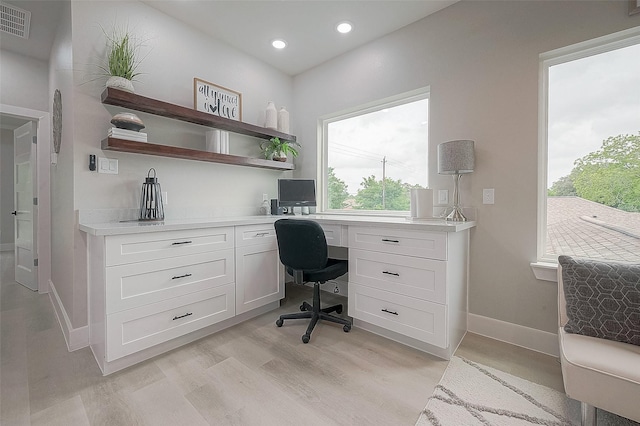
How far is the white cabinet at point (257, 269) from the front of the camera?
2238mm

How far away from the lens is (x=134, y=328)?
5.48ft

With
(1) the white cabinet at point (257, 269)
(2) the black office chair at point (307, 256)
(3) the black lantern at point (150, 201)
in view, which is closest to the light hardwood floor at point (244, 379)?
(2) the black office chair at point (307, 256)

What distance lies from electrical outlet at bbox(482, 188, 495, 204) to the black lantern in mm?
2599

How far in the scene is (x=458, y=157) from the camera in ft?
6.52

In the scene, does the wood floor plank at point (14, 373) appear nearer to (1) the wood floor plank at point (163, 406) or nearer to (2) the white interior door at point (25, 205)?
(1) the wood floor plank at point (163, 406)

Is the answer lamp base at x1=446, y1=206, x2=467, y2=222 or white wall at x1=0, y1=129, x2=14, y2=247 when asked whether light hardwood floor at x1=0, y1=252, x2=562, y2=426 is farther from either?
white wall at x1=0, y1=129, x2=14, y2=247

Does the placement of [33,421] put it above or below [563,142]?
→ below

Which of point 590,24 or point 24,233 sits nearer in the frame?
point 590,24

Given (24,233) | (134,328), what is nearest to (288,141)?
(134,328)

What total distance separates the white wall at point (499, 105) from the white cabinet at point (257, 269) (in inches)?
63.3

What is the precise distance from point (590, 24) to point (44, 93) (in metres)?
5.25

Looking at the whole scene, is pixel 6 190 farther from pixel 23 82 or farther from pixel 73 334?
pixel 73 334

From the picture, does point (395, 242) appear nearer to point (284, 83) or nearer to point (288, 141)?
point (288, 141)

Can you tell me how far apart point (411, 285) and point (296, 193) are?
5.48 feet
